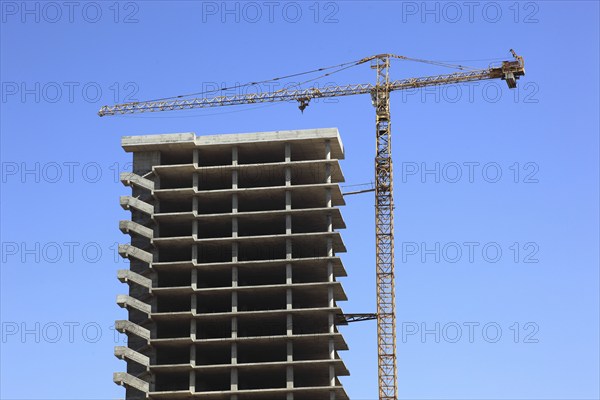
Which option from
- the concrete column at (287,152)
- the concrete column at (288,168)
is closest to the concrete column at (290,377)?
the concrete column at (288,168)

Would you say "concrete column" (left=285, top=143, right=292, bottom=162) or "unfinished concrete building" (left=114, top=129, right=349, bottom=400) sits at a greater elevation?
"concrete column" (left=285, top=143, right=292, bottom=162)

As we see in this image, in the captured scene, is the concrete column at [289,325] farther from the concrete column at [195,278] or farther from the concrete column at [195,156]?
the concrete column at [195,156]

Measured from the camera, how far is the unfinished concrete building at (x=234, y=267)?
154 meters

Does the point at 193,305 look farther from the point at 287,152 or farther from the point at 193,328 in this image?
the point at 287,152

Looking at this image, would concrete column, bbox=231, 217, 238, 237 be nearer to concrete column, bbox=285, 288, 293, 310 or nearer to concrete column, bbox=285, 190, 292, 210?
concrete column, bbox=285, 190, 292, 210

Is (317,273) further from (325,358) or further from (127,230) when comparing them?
(127,230)

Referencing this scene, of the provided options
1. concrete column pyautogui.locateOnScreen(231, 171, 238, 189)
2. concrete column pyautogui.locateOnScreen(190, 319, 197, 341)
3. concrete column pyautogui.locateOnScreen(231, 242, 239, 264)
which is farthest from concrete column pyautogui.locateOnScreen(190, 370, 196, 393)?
concrete column pyautogui.locateOnScreen(231, 171, 238, 189)

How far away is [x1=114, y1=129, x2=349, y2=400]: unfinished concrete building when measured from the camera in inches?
6048

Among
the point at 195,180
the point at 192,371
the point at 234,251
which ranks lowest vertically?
the point at 192,371

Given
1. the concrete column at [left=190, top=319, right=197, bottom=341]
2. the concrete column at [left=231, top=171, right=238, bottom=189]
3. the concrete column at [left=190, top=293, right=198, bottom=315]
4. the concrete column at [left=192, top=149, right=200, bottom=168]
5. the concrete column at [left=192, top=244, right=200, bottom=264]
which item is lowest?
the concrete column at [left=190, top=319, right=197, bottom=341]

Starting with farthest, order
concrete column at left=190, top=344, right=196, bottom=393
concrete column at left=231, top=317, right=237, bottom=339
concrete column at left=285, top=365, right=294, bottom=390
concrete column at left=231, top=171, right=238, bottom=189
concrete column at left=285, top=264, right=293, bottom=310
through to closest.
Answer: concrete column at left=231, top=171, right=238, bottom=189 → concrete column at left=285, top=264, right=293, bottom=310 → concrete column at left=231, top=317, right=237, bottom=339 → concrete column at left=190, top=344, right=196, bottom=393 → concrete column at left=285, top=365, right=294, bottom=390

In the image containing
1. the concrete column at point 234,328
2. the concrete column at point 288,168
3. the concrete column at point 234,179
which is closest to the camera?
the concrete column at point 234,328

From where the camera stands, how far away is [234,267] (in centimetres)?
15600

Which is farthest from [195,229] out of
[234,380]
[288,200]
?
[234,380]
